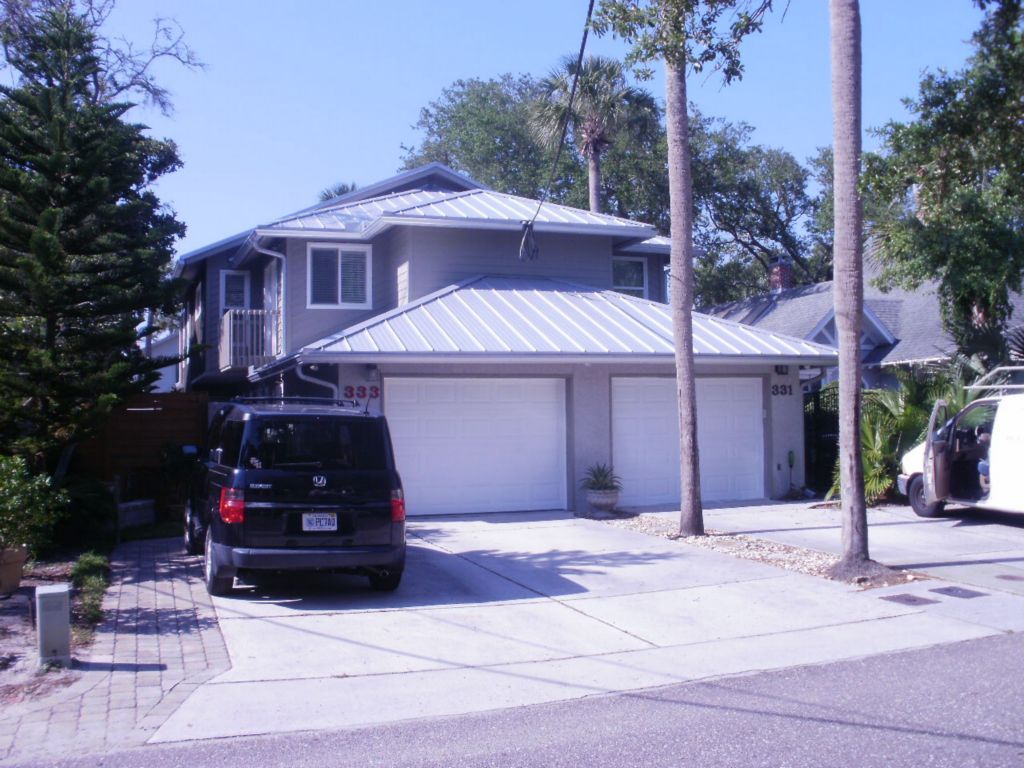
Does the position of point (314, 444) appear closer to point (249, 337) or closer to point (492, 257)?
point (492, 257)

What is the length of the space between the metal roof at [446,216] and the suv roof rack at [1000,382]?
6.99 metres

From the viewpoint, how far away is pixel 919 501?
14922 millimetres

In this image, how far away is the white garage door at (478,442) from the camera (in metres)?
15.5

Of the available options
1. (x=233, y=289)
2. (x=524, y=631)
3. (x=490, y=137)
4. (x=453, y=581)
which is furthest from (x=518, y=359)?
(x=490, y=137)

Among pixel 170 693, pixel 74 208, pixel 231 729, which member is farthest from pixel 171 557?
pixel 231 729

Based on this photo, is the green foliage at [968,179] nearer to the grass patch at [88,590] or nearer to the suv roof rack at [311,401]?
the suv roof rack at [311,401]

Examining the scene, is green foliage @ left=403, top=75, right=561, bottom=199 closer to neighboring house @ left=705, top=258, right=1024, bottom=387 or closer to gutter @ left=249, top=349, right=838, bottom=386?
neighboring house @ left=705, top=258, right=1024, bottom=387

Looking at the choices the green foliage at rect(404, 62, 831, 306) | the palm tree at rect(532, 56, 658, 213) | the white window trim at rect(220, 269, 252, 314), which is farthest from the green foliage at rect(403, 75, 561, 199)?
the white window trim at rect(220, 269, 252, 314)

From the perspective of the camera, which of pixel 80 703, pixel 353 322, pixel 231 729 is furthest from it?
pixel 353 322

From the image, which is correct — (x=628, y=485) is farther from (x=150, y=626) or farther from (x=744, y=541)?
(x=150, y=626)

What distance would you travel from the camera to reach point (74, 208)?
12859 mm

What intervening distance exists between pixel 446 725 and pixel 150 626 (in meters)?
3.75

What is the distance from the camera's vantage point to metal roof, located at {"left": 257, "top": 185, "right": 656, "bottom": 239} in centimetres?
1822

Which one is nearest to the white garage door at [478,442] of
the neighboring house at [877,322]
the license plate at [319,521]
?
the license plate at [319,521]
